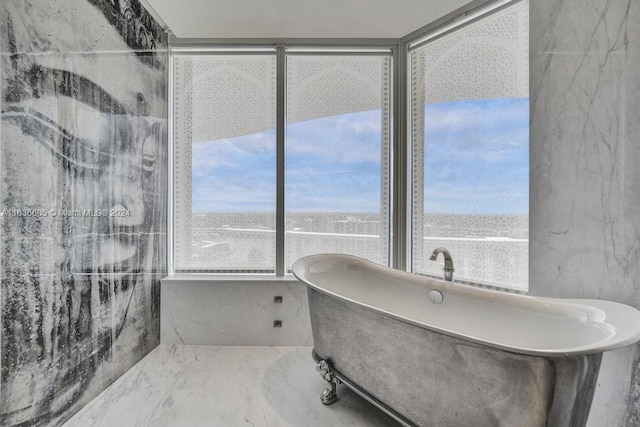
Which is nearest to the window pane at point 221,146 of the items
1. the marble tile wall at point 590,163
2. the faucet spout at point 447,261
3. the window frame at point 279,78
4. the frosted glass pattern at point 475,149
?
the window frame at point 279,78

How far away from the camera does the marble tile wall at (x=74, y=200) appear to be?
1.17 meters

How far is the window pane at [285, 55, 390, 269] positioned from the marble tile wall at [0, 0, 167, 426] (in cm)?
109

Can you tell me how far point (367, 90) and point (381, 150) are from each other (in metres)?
0.52

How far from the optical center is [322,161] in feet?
7.97

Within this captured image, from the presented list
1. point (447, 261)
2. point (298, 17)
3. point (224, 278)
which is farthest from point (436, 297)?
point (298, 17)

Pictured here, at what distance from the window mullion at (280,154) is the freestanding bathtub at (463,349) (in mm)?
501

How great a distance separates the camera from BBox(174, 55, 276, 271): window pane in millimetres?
2408

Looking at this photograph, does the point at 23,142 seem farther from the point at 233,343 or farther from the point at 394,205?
the point at 394,205

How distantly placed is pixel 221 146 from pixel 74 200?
1.15 metres

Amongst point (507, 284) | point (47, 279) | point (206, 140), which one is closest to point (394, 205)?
point (507, 284)

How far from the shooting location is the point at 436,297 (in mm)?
1693

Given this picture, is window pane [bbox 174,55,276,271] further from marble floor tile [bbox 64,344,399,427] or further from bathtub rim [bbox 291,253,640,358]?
bathtub rim [bbox 291,253,640,358]

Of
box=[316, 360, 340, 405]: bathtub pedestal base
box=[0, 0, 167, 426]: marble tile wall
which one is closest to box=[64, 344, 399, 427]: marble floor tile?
box=[316, 360, 340, 405]: bathtub pedestal base

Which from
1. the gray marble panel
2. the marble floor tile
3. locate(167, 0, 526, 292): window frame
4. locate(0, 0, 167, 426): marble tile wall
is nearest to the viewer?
locate(0, 0, 167, 426): marble tile wall
